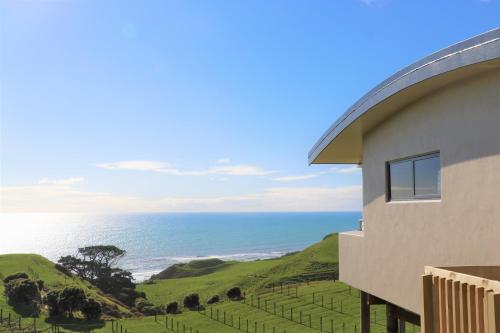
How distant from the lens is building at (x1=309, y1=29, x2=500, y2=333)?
5.88 meters

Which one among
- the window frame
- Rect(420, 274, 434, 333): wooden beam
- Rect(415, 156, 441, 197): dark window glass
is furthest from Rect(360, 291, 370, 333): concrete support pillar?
Rect(420, 274, 434, 333): wooden beam

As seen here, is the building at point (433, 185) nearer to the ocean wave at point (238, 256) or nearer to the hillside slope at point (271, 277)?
the hillside slope at point (271, 277)

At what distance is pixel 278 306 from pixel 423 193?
36281 millimetres

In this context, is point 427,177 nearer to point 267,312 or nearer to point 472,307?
point 472,307

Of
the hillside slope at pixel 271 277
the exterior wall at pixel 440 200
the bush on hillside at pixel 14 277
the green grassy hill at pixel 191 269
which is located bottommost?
the green grassy hill at pixel 191 269

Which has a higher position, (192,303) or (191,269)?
(192,303)

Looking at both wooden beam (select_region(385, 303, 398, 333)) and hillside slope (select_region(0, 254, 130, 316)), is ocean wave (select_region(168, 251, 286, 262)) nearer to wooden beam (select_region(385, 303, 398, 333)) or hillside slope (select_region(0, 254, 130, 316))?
hillside slope (select_region(0, 254, 130, 316))

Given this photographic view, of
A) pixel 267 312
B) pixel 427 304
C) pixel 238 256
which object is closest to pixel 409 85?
pixel 427 304

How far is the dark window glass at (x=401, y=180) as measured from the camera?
8.91 metres

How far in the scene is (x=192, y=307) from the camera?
4709 cm

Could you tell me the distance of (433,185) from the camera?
816 cm

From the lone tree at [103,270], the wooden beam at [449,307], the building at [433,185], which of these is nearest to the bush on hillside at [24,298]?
the lone tree at [103,270]

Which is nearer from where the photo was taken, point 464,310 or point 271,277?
point 464,310

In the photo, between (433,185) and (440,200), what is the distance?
0.38m
